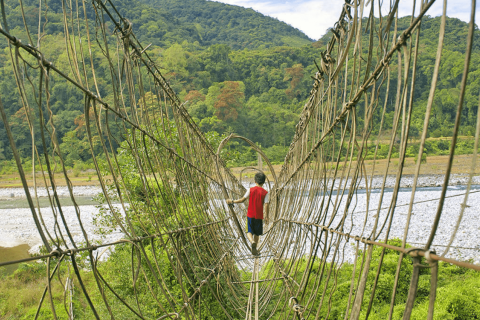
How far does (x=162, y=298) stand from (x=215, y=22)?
6528cm

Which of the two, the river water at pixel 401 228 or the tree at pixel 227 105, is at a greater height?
the tree at pixel 227 105

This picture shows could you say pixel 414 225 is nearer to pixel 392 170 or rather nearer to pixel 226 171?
pixel 226 171

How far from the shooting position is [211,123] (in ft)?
59.4

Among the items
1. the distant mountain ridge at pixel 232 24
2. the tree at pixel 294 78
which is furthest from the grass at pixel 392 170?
the distant mountain ridge at pixel 232 24

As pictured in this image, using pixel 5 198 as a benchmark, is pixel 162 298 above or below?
above

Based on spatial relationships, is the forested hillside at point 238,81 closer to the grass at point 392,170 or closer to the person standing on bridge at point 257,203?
the grass at point 392,170

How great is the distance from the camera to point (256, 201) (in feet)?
7.89

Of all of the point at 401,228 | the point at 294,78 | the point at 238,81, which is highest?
the point at 294,78

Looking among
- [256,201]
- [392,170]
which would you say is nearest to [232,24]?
[392,170]

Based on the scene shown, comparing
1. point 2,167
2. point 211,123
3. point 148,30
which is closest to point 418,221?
point 211,123

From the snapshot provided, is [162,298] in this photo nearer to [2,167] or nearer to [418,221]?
[418,221]

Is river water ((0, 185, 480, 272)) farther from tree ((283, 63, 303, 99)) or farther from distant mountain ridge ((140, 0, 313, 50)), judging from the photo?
distant mountain ridge ((140, 0, 313, 50))

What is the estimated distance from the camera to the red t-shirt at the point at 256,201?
2.40m

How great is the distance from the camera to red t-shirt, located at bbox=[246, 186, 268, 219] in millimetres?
2396
